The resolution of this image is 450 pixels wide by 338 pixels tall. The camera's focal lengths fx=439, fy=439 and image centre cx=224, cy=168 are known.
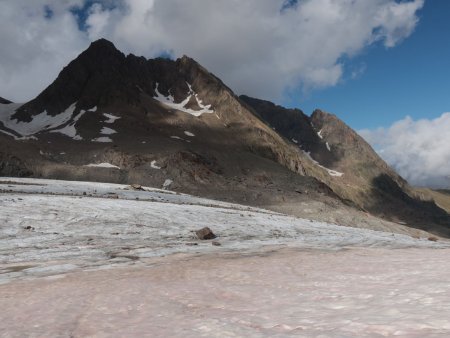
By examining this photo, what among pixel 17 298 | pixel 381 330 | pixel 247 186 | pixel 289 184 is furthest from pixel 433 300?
pixel 289 184

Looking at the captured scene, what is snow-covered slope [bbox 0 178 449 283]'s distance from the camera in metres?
17.1

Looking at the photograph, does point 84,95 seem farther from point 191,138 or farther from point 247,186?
point 247,186

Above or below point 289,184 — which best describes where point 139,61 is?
above

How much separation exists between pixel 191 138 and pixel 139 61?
189ft

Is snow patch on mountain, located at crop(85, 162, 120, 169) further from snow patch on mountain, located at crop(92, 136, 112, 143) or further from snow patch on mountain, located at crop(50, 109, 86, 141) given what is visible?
snow patch on mountain, located at crop(50, 109, 86, 141)

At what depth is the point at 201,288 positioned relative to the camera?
11.7m

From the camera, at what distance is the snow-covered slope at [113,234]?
56.0 ft

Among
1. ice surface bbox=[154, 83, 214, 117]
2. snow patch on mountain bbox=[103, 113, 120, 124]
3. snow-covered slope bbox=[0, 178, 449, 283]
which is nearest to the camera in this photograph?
snow-covered slope bbox=[0, 178, 449, 283]

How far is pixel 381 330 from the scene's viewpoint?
6.71 m

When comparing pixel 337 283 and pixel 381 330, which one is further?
pixel 337 283

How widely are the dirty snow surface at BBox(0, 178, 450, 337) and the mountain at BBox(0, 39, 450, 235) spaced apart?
169 feet

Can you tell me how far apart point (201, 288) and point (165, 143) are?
94074 mm

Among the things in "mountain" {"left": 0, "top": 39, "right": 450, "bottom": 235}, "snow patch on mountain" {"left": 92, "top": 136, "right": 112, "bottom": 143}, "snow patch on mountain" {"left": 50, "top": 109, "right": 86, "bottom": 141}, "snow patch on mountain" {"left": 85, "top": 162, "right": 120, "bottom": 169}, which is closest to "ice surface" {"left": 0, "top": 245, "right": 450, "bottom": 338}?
"mountain" {"left": 0, "top": 39, "right": 450, "bottom": 235}

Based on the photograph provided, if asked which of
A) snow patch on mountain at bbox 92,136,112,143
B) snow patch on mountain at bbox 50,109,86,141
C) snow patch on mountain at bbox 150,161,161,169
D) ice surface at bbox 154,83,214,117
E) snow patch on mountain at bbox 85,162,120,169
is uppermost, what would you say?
ice surface at bbox 154,83,214,117
